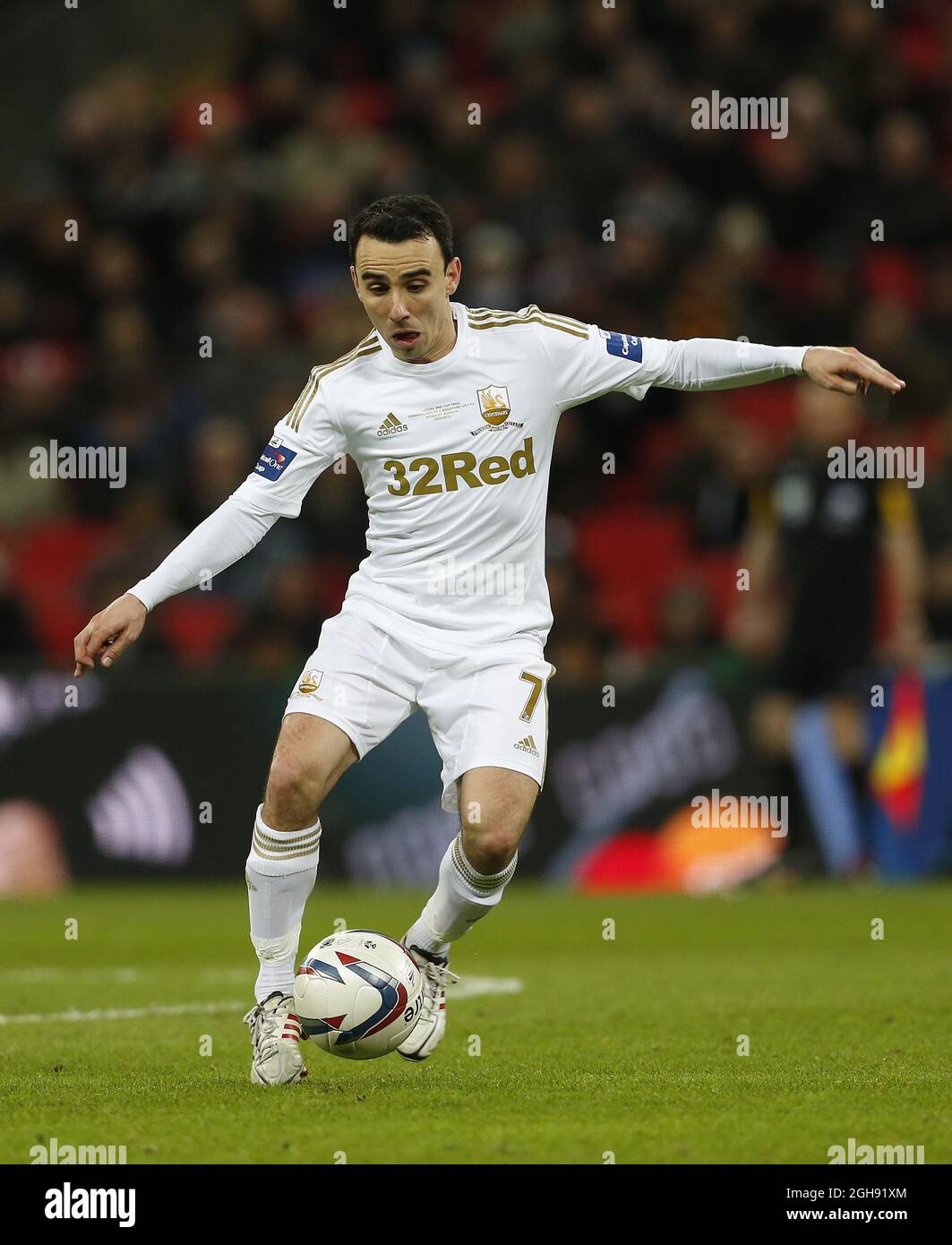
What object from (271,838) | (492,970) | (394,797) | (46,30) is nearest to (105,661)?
(271,838)

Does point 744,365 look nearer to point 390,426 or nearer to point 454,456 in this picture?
point 454,456

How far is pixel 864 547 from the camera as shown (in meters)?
11.3

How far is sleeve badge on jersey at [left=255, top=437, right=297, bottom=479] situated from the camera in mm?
5820

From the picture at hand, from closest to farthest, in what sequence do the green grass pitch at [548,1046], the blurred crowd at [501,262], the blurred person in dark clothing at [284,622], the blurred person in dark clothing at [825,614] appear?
the green grass pitch at [548,1046] → the blurred person in dark clothing at [825,614] → the blurred person in dark clothing at [284,622] → the blurred crowd at [501,262]

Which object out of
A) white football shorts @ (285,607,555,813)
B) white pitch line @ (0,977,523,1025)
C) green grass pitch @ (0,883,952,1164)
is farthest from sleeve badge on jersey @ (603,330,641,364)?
white pitch line @ (0,977,523,1025)

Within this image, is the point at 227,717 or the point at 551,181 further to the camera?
the point at 551,181

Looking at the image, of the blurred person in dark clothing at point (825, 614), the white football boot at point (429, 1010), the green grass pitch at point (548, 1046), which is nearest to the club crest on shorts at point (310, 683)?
the white football boot at point (429, 1010)

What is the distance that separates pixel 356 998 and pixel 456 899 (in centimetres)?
59

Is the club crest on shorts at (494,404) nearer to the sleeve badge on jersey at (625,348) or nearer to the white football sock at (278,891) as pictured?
the sleeve badge on jersey at (625,348)

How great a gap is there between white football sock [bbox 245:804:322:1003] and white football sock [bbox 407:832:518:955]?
426 mm

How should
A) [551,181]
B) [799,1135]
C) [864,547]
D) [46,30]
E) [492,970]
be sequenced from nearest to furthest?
[799,1135] → [492,970] → [864,547] → [551,181] → [46,30]

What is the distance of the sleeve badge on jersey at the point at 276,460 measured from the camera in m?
5.82
